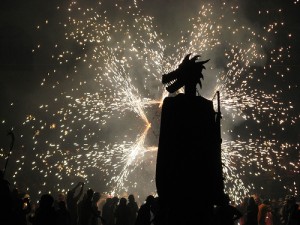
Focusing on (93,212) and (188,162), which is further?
(93,212)

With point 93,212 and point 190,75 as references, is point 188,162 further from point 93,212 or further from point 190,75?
point 93,212

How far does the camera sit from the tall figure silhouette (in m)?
3.48

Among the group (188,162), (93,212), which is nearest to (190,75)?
(188,162)

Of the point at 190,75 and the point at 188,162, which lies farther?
the point at 190,75

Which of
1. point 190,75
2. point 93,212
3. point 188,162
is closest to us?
point 188,162

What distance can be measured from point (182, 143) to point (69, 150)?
29001 millimetres

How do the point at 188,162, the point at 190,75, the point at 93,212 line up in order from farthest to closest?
the point at 93,212 → the point at 190,75 → the point at 188,162

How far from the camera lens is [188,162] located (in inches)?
136

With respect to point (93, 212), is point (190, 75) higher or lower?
higher

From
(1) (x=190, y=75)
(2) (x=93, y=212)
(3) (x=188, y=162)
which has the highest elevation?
(1) (x=190, y=75)

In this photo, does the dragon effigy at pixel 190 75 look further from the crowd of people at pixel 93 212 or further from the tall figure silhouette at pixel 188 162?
the crowd of people at pixel 93 212

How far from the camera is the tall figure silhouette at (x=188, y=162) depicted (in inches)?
137

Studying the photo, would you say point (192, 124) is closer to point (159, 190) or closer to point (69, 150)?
point (159, 190)

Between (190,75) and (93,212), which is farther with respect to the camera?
(93,212)
